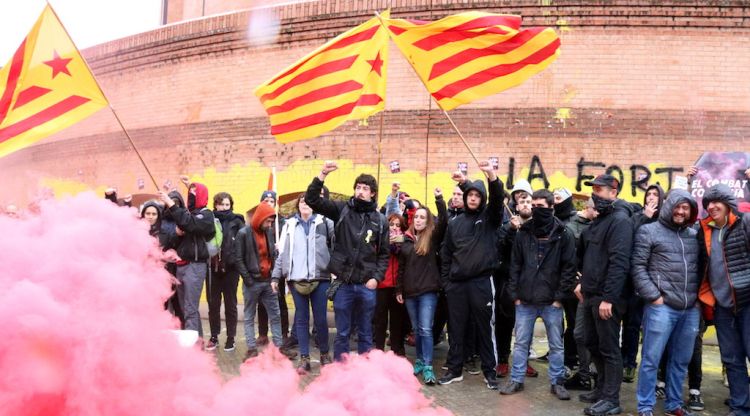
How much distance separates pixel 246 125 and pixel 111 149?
12.6ft

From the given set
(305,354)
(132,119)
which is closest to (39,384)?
(305,354)

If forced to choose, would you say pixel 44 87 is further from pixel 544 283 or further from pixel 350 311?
pixel 544 283

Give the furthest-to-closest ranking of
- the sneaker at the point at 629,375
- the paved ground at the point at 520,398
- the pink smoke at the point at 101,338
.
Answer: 1. the sneaker at the point at 629,375
2. the paved ground at the point at 520,398
3. the pink smoke at the point at 101,338

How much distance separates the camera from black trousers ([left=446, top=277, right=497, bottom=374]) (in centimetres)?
591

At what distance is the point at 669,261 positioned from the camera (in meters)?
4.92

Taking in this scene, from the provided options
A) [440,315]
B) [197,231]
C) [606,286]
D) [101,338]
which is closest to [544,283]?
[606,286]

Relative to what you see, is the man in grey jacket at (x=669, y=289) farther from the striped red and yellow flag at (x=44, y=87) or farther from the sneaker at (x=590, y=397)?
the striped red and yellow flag at (x=44, y=87)

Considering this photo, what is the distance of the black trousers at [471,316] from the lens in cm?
591

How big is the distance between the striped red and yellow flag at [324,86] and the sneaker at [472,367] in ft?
9.97

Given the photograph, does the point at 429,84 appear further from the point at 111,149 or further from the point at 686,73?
the point at 111,149

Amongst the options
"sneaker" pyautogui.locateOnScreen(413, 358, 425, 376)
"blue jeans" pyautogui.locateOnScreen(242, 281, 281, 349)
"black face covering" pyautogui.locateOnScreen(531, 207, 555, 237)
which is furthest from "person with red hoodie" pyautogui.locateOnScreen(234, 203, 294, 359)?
"black face covering" pyautogui.locateOnScreen(531, 207, 555, 237)

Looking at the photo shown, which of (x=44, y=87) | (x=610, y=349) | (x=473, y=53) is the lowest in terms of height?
(x=610, y=349)

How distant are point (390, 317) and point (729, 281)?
3383 mm

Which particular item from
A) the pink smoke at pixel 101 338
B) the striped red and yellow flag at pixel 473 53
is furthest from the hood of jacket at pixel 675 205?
the pink smoke at pixel 101 338
